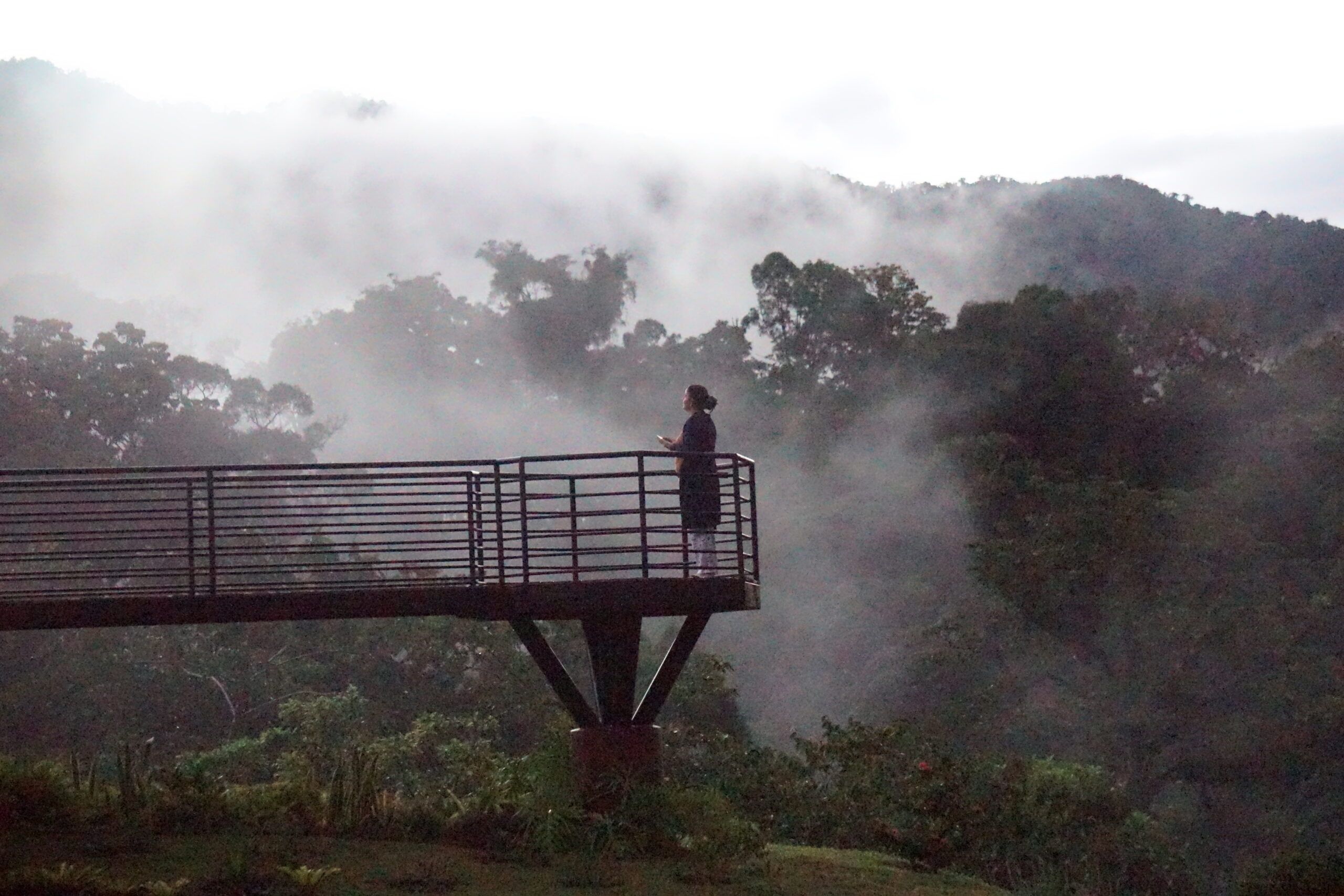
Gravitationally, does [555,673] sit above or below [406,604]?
below

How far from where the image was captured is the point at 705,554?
516 inches

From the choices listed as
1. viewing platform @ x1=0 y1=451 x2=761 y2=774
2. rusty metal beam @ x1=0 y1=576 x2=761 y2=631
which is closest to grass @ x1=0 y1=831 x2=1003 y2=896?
viewing platform @ x1=0 y1=451 x2=761 y2=774

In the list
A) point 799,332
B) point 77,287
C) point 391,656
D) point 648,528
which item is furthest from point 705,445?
point 77,287

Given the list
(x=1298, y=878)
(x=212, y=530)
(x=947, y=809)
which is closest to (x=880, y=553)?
(x=1298, y=878)

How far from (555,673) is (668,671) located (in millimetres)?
1006

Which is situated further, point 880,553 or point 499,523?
point 880,553

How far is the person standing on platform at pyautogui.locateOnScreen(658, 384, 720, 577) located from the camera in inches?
495

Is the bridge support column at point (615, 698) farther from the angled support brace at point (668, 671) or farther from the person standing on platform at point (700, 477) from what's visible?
the person standing on platform at point (700, 477)

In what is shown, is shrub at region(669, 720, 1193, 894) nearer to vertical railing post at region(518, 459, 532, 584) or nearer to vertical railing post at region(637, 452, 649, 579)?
vertical railing post at region(637, 452, 649, 579)

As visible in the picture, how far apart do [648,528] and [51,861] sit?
4885mm

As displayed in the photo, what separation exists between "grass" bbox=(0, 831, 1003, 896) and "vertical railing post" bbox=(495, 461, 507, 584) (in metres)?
2.24

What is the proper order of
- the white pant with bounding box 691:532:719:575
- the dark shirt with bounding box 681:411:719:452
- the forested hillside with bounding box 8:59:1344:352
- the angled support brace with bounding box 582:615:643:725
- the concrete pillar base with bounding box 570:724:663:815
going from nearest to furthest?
the white pant with bounding box 691:532:719:575 < the dark shirt with bounding box 681:411:719:452 < the concrete pillar base with bounding box 570:724:663:815 < the angled support brace with bounding box 582:615:643:725 < the forested hillside with bounding box 8:59:1344:352

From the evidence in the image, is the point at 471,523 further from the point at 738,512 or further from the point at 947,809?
the point at 947,809

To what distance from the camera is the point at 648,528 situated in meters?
12.1
